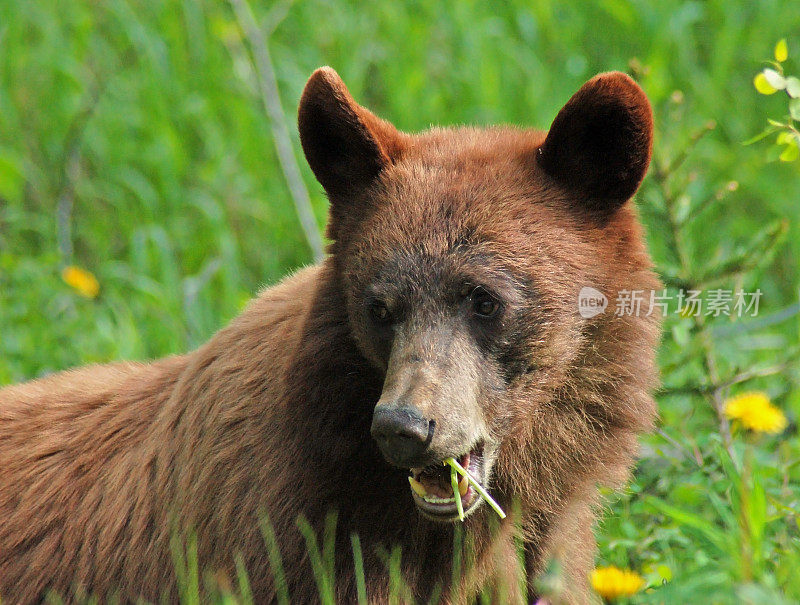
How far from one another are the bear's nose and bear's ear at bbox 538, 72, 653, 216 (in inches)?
38.7

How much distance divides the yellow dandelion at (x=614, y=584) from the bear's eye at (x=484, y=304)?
2.74 ft

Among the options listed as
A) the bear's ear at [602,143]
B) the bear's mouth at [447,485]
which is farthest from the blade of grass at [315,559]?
the bear's ear at [602,143]

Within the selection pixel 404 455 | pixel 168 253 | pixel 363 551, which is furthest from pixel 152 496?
pixel 168 253

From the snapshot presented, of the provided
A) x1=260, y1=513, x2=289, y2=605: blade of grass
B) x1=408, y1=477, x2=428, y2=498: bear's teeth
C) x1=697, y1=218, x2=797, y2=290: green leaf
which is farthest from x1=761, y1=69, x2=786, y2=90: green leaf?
x1=260, y1=513, x2=289, y2=605: blade of grass

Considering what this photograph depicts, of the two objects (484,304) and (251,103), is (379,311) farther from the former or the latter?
(251,103)

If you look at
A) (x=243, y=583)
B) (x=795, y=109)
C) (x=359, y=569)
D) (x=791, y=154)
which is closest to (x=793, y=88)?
(x=795, y=109)

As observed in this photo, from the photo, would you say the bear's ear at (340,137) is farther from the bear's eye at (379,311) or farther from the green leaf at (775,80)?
the green leaf at (775,80)

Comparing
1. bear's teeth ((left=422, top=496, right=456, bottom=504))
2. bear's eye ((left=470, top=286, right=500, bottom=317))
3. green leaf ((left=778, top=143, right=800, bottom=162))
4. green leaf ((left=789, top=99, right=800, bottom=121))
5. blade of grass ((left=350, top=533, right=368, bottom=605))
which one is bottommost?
blade of grass ((left=350, top=533, right=368, bottom=605))

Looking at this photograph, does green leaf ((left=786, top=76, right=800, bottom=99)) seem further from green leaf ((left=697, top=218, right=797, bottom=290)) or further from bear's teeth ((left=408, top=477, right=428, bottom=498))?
bear's teeth ((left=408, top=477, right=428, bottom=498))

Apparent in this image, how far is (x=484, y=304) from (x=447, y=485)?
540 mm

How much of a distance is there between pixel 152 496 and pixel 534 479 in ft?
4.13

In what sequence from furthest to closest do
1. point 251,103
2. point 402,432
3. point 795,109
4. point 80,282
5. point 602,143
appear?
point 251,103 < point 80,282 < point 795,109 < point 602,143 < point 402,432

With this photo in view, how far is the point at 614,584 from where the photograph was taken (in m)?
3.03

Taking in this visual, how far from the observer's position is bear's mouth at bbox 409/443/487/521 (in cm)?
298
